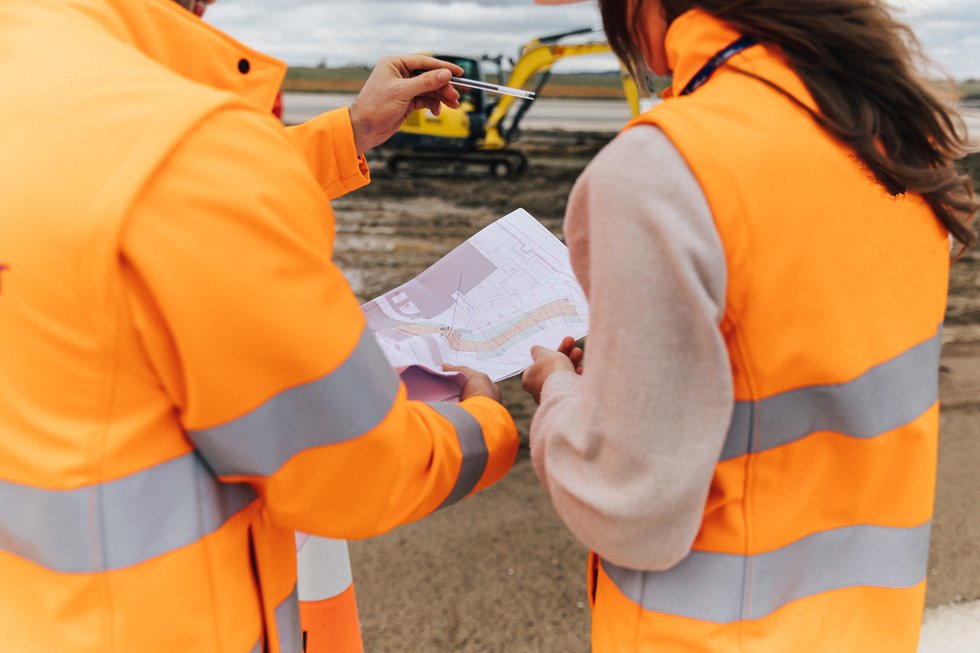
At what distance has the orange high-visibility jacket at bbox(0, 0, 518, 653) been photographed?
0.79 m

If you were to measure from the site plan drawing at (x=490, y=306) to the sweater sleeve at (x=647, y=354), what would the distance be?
474 mm

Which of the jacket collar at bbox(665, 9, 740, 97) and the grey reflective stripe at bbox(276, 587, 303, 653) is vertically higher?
the jacket collar at bbox(665, 9, 740, 97)

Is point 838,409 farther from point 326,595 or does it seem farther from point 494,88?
point 326,595

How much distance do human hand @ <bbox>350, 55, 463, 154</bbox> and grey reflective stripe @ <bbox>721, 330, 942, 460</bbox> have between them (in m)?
1.14

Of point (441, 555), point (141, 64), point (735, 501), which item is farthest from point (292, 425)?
point (441, 555)

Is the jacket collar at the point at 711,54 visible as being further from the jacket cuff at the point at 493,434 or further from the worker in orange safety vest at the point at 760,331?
the jacket cuff at the point at 493,434

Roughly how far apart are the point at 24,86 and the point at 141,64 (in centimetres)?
12

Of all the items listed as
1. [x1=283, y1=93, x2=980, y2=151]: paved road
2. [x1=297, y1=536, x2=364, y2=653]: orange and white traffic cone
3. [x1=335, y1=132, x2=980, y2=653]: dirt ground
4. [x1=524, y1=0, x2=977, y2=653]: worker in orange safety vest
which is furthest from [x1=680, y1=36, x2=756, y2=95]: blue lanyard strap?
[x1=283, y1=93, x2=980, y2=151]: paved road

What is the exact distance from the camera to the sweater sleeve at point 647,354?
2.68 ft

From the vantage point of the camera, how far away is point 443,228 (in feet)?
28.4

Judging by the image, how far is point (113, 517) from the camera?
0.88 meters

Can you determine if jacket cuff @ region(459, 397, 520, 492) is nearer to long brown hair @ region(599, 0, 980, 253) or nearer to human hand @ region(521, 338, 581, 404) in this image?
human hand @ region(521, 338, 581, 404)

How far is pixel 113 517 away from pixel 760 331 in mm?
750

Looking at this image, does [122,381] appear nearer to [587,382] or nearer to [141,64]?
[141,64]
